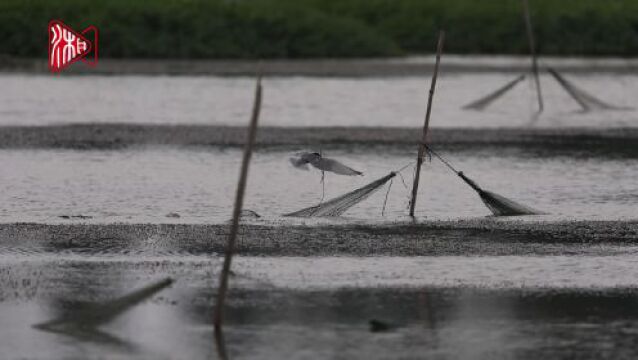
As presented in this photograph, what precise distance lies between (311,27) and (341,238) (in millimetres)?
21403

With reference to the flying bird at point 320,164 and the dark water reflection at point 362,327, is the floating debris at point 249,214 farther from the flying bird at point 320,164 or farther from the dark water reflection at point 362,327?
the dark water reflection at point 362,327

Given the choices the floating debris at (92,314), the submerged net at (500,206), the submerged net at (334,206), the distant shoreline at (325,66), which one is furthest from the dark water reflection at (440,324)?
the distant shoreline at (325,66)

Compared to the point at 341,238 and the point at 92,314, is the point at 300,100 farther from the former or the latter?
the point at 92,314

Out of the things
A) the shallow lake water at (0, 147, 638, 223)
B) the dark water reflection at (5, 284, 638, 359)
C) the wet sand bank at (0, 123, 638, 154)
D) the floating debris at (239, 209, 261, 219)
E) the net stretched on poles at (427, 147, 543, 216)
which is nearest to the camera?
the dark water reflection at (5, 284, 638, 359)

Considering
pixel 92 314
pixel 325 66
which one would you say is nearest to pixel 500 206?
pixel 92 314

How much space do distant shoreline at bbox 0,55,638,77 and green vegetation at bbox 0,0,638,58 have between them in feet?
1.97

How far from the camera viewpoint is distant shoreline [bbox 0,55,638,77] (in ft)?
93.1

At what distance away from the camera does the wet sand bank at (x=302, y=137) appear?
1745cm

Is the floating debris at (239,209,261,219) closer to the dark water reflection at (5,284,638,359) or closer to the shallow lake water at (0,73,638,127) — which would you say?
the dark water reflection at (5,284,638,359)

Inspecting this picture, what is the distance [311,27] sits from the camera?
32031mm

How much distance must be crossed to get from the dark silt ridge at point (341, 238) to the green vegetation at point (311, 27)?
19.7m

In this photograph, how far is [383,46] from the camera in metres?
32.1

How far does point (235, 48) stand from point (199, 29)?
922 millimetres

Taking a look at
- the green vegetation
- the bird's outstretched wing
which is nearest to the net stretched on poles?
the bird's outstretched wing
